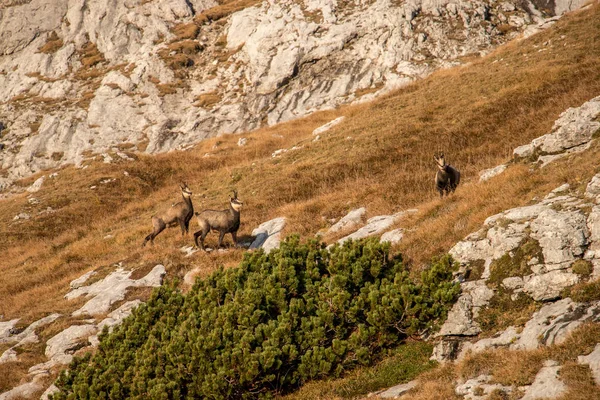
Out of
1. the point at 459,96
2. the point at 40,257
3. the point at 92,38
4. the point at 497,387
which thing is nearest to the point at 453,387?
the point at 497,387

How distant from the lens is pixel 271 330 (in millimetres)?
10383

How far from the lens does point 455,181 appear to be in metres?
19.3

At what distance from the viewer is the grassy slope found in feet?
53.4

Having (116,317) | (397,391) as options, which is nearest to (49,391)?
(116,317)

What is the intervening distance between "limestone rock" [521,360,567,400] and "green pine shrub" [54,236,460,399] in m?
2.88

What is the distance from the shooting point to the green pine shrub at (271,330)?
395 inches

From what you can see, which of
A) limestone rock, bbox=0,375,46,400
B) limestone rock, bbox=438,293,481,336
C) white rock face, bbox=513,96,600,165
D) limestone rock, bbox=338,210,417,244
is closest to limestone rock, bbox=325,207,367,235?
limestone rock, bbox=338,210,417,244

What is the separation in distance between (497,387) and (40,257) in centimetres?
2492

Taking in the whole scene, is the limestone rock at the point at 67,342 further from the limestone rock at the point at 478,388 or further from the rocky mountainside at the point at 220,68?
the rocky mountainside at the point at 220,68

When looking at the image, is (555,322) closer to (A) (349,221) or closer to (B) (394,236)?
(B) (394,236)

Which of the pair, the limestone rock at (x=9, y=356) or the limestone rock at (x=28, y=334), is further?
the limestone rock at (x=28, y=334)

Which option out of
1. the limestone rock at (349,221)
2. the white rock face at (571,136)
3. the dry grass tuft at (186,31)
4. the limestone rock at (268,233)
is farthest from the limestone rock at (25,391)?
the dry grass tuft at (186,31)

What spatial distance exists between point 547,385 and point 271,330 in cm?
513

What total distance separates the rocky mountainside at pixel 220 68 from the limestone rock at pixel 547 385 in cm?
3796
